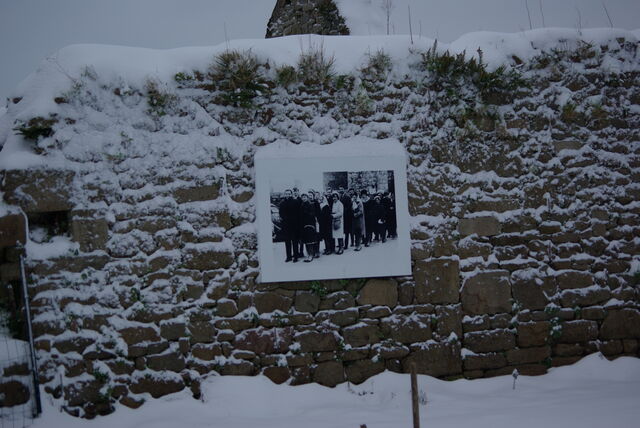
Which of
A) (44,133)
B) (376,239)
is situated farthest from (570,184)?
(44,133)

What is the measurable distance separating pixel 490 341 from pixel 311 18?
4.92 meters

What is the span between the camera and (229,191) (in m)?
4.54

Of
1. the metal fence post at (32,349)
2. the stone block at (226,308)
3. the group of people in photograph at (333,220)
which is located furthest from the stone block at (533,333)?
the metal fence post at (32,349)

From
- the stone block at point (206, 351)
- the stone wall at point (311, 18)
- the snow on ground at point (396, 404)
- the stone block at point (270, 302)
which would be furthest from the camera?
the stone wall at point (311, 18)

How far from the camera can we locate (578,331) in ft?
16.1

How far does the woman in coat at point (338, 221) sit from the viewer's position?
460 cm

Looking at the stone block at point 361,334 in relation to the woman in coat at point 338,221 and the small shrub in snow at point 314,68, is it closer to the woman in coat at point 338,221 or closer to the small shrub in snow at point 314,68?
the woman in coat at point 338,221

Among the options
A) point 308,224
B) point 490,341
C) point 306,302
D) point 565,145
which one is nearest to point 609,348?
point 490,341

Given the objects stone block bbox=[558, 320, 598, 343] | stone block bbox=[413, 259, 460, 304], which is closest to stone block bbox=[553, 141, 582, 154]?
stone block bbox=[413, 259, 460, 304]

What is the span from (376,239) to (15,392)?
3039mm

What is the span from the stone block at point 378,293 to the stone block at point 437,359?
1.56 feet

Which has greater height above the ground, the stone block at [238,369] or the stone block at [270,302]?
the stone block at [270,302]

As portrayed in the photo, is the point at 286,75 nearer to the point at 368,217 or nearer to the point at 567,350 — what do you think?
the point at 368,217

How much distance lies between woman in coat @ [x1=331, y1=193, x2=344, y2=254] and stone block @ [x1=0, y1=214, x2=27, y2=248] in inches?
96.2
